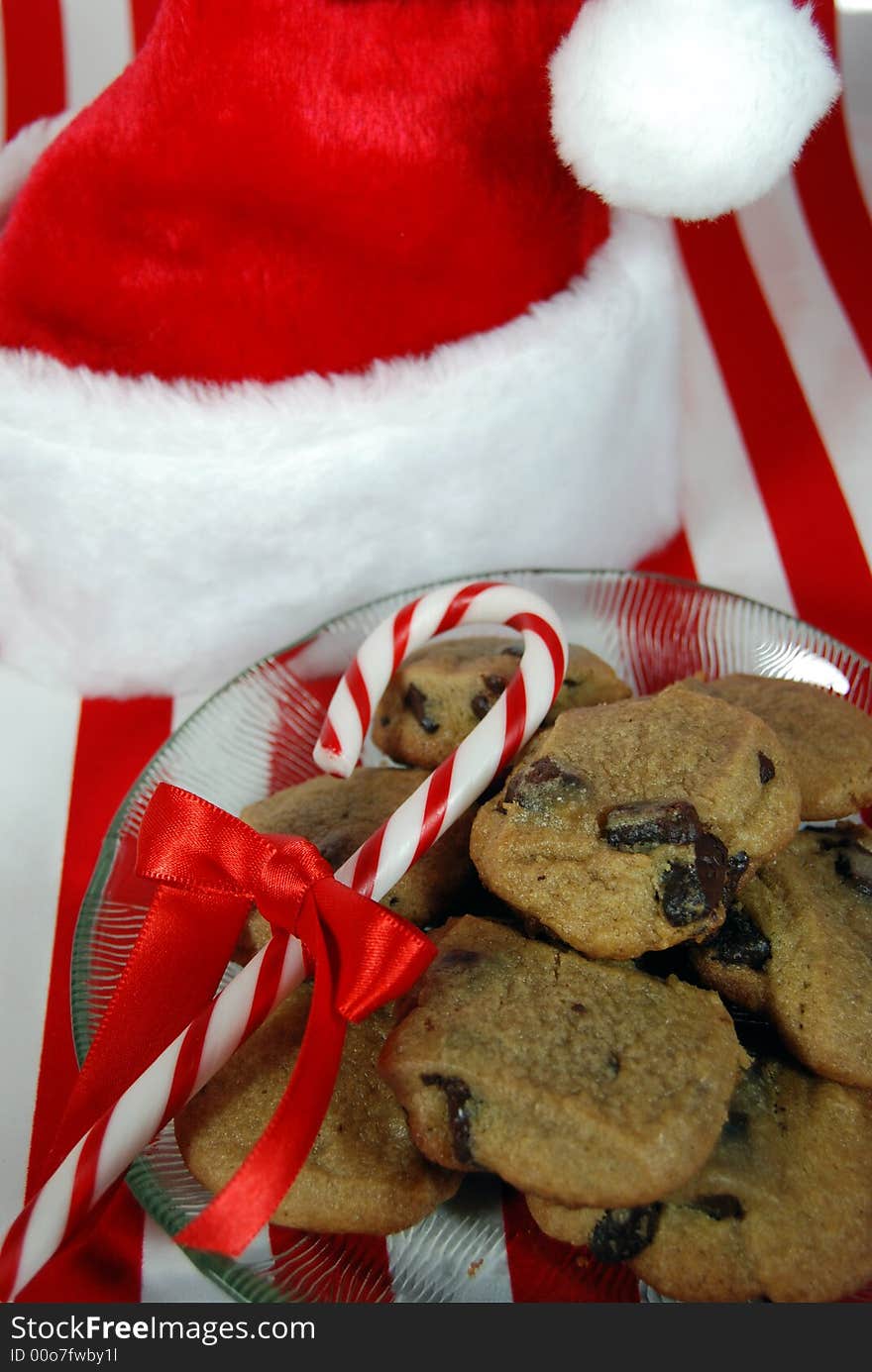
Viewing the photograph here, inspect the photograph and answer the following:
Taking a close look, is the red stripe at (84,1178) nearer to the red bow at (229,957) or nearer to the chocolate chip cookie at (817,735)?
the red bow at (229,957)

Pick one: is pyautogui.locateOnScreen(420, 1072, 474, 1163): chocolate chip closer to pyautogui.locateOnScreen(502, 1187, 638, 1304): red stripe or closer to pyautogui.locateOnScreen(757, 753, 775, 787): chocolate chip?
pyautogui.locateOnScreen(502, 1187, 638, 1304): red stripe

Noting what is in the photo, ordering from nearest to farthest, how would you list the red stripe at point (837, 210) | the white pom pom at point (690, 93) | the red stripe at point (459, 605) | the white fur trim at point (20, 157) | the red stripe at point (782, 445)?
the white pom pom at point (690, 93), the red stripe at point (459, 605), the white fur trim at point (20, 157), the red stripe at point (782, 445), the red stripe at point (837, 210)

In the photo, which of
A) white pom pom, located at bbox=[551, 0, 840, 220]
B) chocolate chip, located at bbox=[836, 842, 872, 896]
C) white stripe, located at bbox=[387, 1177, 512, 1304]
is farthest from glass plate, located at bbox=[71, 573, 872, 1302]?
white pom pom, located at bbox=[551, 0, 840, 220]

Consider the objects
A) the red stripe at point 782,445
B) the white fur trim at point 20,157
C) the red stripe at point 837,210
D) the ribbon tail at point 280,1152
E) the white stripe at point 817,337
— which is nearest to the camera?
the ribbon tail at point 280,1152

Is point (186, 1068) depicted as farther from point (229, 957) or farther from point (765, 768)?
point (765, 768)

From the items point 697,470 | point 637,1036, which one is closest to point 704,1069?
point 637,1036

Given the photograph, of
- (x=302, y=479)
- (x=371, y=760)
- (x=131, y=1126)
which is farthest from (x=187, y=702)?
(x=131, y=1126)

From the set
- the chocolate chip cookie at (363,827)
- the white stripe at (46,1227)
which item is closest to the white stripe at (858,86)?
the chocolate chip cookie at (363,827)
